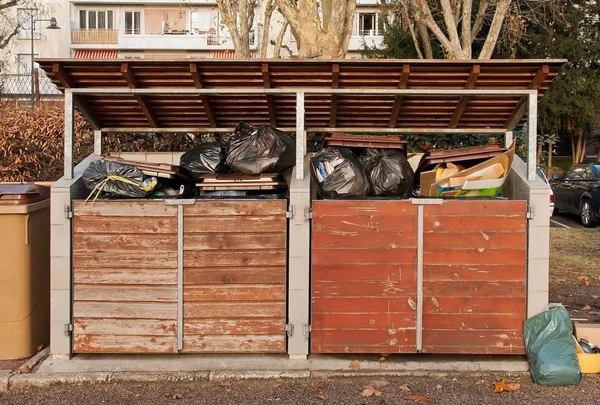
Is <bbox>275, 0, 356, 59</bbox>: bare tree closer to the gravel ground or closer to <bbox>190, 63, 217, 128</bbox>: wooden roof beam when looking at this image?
<bbox>190, 63, 217, 128</bbox>: wooden roof beam

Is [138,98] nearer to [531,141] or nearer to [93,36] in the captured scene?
[531,141]

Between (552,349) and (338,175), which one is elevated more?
(338,175)

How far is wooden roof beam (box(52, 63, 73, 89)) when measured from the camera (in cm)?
491

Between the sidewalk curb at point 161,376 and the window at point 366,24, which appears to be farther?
the window at point 366,24

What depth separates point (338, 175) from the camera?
16.3 feet

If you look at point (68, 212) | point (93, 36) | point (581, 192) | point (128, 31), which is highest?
point (128, 31)

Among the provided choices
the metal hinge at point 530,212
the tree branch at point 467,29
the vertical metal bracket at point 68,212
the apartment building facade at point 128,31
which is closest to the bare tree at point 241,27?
the tree branch at point 467,29

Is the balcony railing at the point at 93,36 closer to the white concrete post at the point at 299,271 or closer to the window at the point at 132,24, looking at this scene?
the window at the point at 132,24

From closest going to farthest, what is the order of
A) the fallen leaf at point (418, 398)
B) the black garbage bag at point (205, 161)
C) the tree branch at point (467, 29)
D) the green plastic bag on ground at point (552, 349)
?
the fallen leaf at point (418, 398), the green plastic bag on ground at point (552, 349), the black garbage bag at point (205, 161), the tree branch at point (467, 29)

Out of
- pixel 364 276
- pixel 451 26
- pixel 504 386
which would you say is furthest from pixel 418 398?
pixel 451 26

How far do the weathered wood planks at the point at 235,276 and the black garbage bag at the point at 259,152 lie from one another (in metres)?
0.41

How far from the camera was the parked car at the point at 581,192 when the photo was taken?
13.8m

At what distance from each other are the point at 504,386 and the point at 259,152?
2.67 metres

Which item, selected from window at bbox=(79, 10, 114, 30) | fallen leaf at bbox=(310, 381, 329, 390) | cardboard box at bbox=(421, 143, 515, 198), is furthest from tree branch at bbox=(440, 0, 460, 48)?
window at bbox=(79, 10, 114, 30)
